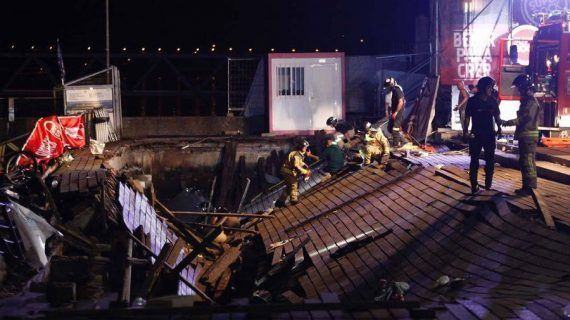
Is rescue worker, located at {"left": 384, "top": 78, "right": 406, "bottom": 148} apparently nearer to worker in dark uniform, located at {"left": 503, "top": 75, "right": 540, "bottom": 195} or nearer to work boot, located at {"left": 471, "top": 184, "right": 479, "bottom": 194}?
work boot, located at {"left": 471, "top": 184, "right": 479, "bottom": 194}

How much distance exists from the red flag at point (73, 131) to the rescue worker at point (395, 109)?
8.21 metres

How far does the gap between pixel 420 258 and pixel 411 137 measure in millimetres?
10726

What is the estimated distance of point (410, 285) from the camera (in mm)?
9227

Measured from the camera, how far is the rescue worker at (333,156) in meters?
18.0

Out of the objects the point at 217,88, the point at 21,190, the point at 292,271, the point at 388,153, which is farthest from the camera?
the point at 217,88

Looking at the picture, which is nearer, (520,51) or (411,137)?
(520,51)

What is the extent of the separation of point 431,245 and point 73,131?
11.0m

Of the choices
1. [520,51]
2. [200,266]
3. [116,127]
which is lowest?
[200,266]

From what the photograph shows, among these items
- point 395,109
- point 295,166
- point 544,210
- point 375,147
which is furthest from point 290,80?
point 544,210

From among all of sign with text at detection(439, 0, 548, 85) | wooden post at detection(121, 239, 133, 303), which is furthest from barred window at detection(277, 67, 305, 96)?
wooden post at detection(121, 239, 133, 303)

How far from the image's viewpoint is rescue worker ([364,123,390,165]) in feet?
56.3

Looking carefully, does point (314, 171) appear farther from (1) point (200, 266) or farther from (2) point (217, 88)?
(2) point (217, 88)

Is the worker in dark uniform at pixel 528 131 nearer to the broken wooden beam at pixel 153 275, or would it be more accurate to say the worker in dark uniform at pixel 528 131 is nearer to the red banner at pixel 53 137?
the broken wooden beam at pixel 153 275

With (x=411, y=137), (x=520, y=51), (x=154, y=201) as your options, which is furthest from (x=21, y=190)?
(x=520, y=51)
